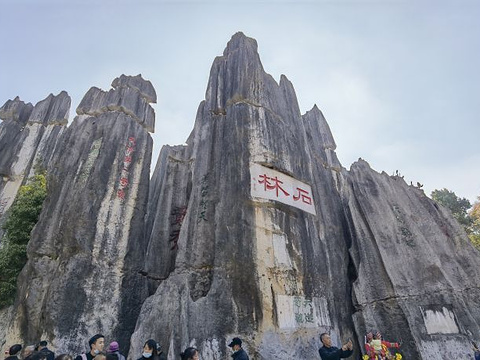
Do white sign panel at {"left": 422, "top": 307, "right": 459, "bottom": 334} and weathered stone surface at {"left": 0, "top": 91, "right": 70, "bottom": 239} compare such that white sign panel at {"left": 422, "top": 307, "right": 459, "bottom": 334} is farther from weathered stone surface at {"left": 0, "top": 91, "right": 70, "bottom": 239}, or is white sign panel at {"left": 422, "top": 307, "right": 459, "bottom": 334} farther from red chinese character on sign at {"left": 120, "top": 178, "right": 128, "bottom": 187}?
weathered stone surface at {"left": 0, "top": 91, "right": 70, "bottom": 239}

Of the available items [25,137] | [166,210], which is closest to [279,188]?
[166,210]

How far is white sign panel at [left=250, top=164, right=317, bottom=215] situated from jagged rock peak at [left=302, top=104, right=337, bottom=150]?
23.9ft

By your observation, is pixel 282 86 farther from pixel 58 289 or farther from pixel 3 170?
pixel 3 170

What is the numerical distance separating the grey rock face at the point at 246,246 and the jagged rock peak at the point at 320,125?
4.44 meters

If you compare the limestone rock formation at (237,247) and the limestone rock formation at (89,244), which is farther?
the limestone rock formation at (89,244)

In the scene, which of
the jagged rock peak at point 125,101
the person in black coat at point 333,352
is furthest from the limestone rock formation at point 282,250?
the jagged rock peak at point 125,101

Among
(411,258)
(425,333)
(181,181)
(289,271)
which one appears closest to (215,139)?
(181,181)

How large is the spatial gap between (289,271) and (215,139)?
16.7 ft

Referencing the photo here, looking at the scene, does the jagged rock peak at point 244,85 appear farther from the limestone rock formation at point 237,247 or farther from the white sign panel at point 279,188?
the white sign panel at point 279,188

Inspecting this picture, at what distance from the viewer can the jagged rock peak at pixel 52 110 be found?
21453mm

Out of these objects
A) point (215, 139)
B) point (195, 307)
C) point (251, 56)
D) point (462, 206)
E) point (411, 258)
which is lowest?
point (195, 307)

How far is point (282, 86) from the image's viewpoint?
48.7 ft

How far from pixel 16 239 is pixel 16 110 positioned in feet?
43.4

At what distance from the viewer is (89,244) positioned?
32.4 ft
